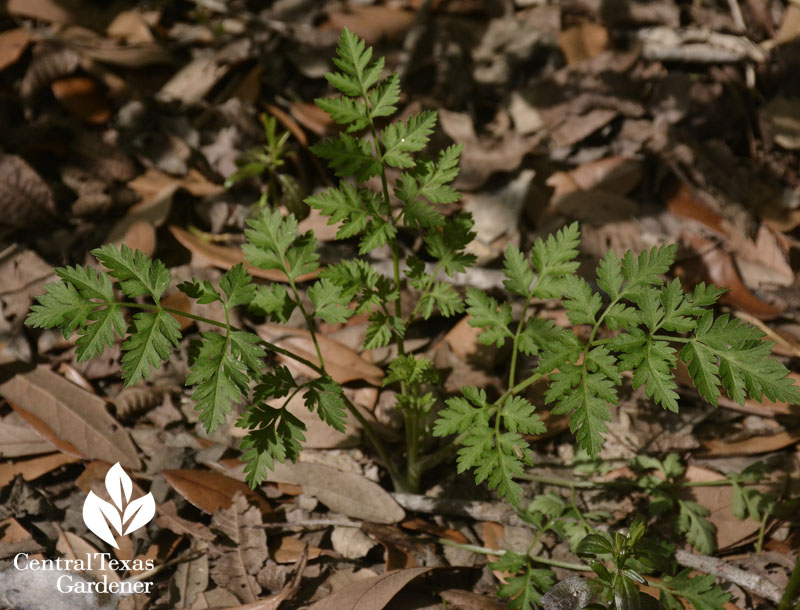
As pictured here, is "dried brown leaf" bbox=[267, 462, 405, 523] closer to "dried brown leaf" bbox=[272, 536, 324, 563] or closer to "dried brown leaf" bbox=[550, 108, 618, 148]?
"dried brown leaf" bbox=[272, 536, 324, 563]

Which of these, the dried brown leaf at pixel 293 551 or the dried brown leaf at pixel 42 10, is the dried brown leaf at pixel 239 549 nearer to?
the dried brown leaf at pixel 293 551

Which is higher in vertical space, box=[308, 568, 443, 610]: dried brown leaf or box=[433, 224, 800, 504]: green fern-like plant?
box=[433, 224, 800, 504]: green fern-like plant

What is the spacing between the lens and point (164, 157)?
10.8 ft

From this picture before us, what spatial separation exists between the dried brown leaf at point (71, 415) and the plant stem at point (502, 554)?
1.27 meters

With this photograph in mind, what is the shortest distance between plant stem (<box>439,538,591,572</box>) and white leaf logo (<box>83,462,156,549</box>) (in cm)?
110

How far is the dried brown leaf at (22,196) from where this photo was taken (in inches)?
116

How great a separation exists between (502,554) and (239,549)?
3.08 feet

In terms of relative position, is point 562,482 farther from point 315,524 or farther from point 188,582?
point 188,582

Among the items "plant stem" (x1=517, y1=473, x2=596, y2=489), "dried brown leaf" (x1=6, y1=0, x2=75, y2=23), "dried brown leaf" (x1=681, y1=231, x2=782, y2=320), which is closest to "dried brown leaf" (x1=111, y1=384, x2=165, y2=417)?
"plant stem" (x1=517, y1=473, x2=596, y2=489)

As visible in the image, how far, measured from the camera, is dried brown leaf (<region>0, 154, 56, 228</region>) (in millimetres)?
2938

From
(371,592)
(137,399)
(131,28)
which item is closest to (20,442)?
(137,399)

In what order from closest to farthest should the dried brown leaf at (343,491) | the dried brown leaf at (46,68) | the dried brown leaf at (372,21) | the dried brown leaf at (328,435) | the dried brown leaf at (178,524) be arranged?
the dried brown leaf at (178,524), the dried brown leaf at (343,491), the dried brown leaf at (328,435), the dried brown leaf at (46,68), the dried brown leaf at (372,21)

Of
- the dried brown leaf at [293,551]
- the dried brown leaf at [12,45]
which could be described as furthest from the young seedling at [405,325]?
the dried brown leaf at [12,45]

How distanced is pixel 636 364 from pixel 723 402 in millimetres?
1258
